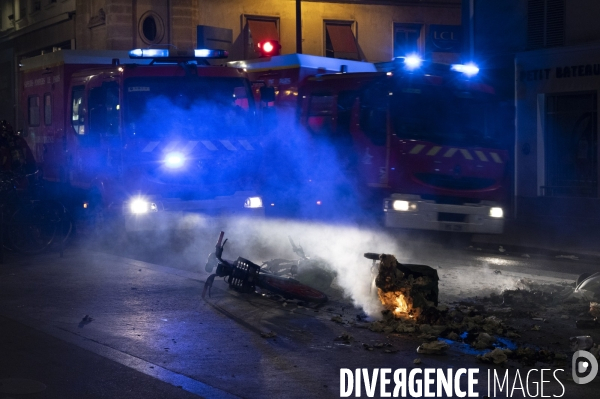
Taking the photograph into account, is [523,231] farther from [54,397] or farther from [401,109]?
[54,397]

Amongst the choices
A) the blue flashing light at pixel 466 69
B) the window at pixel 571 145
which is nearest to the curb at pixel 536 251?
the blue flashing light at pixel 466 69

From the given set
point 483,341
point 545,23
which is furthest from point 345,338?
point 545,23

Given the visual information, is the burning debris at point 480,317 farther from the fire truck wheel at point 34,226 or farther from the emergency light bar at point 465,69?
the fire truck wheel at point 34,226

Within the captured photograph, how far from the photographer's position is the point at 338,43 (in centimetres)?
3456

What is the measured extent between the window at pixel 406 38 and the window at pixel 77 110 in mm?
23727

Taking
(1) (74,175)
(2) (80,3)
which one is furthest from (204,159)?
(2) (80,3)

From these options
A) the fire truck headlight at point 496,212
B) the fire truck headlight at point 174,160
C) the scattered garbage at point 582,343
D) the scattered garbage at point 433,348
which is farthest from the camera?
the fire truck headlight at point 496,212

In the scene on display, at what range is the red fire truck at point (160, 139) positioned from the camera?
41.0 ft

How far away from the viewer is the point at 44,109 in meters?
14.9

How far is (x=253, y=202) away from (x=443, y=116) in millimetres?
3328

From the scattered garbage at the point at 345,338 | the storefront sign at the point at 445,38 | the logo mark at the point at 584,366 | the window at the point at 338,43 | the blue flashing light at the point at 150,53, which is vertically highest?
the window at the point at 338,43

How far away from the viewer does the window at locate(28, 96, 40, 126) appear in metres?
15.2

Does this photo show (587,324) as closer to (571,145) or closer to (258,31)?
(571,145)

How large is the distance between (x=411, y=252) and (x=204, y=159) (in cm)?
351
